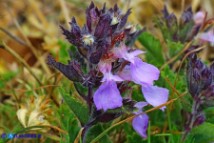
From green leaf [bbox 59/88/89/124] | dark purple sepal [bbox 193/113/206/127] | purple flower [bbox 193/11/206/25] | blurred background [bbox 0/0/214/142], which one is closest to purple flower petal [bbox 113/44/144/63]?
green leaf [bbox 59/88/89/124]

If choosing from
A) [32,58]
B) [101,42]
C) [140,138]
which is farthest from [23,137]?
[32,58]

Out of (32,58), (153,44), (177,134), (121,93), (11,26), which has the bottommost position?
(177,134)

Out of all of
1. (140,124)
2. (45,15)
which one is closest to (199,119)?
(140,124)

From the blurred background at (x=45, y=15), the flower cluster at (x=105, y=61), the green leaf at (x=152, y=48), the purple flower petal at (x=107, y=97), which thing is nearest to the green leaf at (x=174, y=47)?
the green leaf at (x=152, y=48)

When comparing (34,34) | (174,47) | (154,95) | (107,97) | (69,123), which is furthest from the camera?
(34,34)

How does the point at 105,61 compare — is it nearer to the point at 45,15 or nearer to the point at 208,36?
the point at 208,36

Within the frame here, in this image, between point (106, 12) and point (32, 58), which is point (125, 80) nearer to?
point (106, 12)

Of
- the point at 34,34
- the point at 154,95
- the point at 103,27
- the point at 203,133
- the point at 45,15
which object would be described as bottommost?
the point at 203,133
